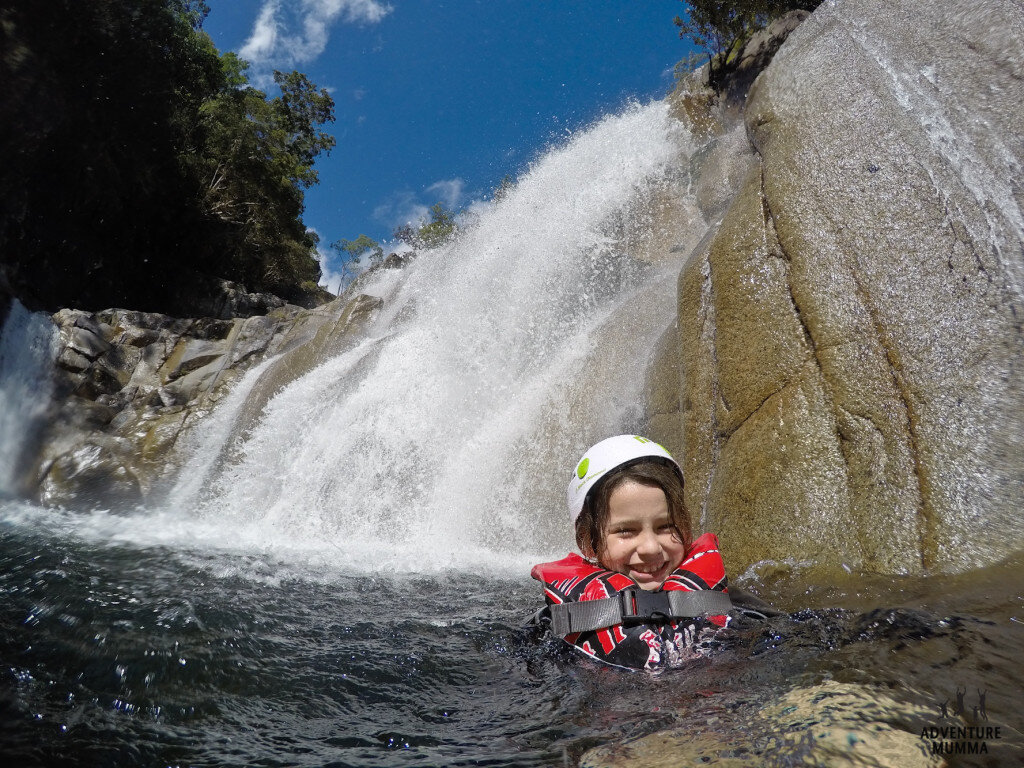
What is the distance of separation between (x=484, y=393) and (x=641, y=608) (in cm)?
625

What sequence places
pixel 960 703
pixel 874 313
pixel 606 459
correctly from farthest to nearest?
pixel 874 313 < pixel 606 459 < pixel 960 703

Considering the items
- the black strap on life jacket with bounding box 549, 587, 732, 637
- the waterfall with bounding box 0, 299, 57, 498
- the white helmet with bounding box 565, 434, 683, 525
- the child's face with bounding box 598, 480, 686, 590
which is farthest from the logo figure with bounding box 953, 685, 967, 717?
the waterfall with bounding box 0, 299, 57, 498

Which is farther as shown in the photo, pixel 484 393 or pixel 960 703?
pixel 484 393

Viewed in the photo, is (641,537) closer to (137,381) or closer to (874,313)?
→ (874,313)

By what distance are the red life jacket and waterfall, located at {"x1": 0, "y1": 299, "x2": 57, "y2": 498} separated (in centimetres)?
1343

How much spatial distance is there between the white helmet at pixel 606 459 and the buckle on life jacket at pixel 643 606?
0.54 m

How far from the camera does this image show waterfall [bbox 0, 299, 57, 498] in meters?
13.0

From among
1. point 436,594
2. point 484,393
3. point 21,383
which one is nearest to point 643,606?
point 436,594

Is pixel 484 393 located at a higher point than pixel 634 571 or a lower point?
higher

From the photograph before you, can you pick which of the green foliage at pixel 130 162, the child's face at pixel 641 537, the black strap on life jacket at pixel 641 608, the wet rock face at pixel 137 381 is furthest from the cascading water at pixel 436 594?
the green foliage at pixel 130 162

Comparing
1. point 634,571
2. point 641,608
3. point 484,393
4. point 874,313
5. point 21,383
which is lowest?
point 641,608

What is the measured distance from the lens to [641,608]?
2537 mm

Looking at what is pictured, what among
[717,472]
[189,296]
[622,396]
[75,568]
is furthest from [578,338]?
[189,296]

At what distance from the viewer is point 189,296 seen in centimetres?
2189
